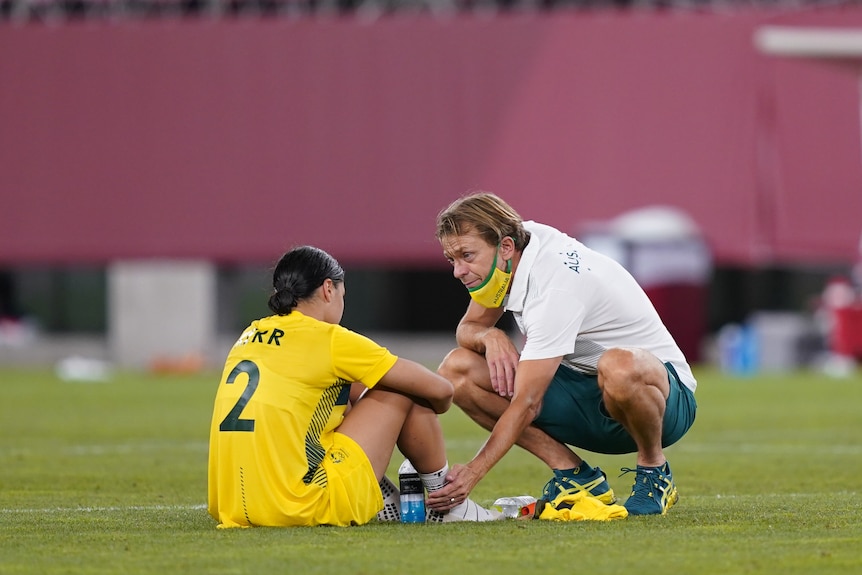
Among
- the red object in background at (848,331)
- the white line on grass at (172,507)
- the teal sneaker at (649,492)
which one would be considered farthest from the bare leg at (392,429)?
the red object in background at (848,331)

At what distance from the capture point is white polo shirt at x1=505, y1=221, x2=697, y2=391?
5.68 meters

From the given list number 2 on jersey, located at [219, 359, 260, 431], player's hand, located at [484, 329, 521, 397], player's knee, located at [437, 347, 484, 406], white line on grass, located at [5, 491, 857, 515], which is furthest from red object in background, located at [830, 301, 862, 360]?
number 2 on jersey, located at [219, 359, 260, 431]

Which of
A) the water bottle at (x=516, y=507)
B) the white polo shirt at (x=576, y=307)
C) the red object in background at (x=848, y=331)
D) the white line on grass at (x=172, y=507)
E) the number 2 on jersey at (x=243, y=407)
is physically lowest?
the red object in background at (x=848, y=331)

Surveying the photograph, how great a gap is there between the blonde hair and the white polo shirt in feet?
0.47

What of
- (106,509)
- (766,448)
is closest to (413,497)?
(106,509)

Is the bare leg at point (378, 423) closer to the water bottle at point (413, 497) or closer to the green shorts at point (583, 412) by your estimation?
the water bottle at point (413, 497)

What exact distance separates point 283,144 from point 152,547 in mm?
19004

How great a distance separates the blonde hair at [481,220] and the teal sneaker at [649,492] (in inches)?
43.0

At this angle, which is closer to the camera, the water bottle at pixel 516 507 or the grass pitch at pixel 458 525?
the grass pitch at pixel 458 525

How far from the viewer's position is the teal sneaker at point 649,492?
5.97m

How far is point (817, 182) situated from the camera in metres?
22.5

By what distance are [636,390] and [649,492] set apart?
0.54 m

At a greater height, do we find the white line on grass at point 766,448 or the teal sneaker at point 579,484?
the teal sneaker at point 579,484

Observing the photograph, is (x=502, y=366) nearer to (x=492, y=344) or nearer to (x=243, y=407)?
(x=492, y=344)
